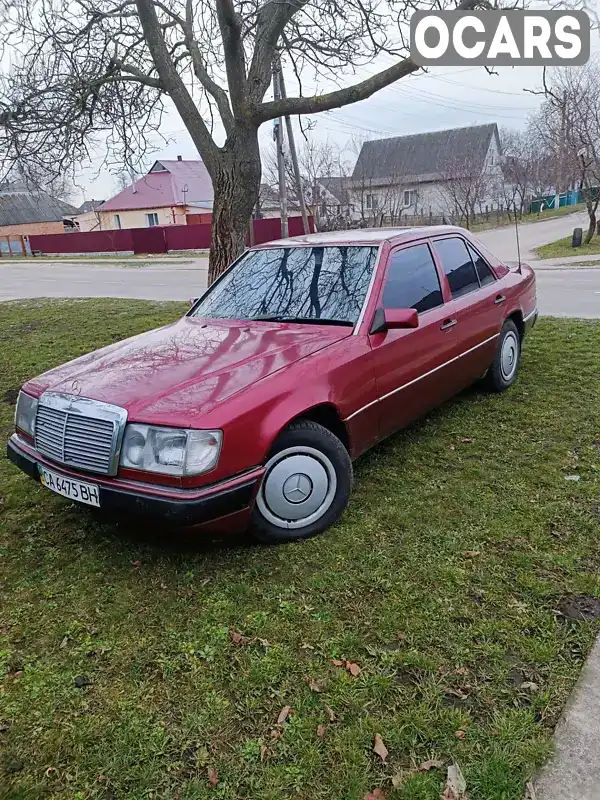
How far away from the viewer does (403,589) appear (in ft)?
9.68

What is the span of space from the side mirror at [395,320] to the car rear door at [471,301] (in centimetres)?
105

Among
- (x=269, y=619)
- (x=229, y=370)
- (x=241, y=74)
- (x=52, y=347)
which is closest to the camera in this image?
(x=269, y=619)

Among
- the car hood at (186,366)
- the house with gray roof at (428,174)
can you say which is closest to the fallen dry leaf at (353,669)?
the car hood at (186,366)

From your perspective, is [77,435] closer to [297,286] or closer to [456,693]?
[297,286]

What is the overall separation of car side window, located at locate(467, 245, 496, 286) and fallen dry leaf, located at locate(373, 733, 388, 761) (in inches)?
155

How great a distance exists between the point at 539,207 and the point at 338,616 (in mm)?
52061

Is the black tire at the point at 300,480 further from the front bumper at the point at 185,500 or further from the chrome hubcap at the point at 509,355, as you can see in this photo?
the chrome hubcap at the point at 509,355

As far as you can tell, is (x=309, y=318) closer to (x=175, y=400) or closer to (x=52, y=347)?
(x=175, y=400)

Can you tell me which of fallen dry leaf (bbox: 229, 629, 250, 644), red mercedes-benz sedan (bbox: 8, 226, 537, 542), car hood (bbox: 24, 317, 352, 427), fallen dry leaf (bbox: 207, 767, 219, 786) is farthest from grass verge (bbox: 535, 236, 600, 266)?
fallen dry leaf (bbox: 207, 767, 219, 786)

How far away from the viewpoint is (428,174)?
156ft

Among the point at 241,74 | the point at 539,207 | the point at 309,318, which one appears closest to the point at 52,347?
the point at 241,74

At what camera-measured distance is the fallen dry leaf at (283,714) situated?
2.26m

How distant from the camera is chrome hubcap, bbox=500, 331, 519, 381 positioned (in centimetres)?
557

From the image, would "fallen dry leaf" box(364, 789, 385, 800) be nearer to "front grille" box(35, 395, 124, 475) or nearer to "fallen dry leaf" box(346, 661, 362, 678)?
"fallen dry leaf" box(346, 661, 362, 678)
